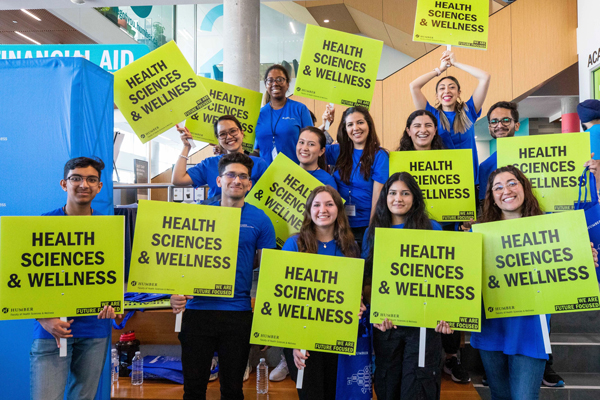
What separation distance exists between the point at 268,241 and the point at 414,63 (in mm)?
5761

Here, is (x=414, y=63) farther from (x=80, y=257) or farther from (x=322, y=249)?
(x=80, y=257)

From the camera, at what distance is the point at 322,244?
7.68 ft

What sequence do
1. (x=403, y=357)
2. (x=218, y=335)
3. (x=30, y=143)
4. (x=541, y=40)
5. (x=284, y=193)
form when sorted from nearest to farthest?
(x=403, y=357)
(x=218, y=335)
(x=30, y=143)
(x=284, y=193)
(x=541, y=40)

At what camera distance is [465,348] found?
10.6 feet

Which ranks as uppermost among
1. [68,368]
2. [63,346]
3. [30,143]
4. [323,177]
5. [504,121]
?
[504,121]

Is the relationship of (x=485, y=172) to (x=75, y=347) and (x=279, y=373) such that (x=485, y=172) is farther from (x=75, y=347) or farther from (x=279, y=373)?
(x=75, y=347)

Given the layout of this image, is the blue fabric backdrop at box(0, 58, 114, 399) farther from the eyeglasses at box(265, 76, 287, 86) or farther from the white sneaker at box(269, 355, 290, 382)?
the eyeglasses at box(265, 76, 287, 86)

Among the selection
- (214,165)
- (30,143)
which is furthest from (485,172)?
(30,143)

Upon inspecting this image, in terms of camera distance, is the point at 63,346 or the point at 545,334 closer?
the point at 545,334

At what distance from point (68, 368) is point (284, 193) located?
1512mm

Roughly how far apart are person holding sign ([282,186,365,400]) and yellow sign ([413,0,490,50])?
1.61 metres

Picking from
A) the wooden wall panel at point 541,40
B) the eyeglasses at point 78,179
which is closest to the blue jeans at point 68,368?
the eyeglasses at point 78,179

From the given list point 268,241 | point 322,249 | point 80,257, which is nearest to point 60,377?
point 80,257

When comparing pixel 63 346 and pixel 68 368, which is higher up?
pixel 63 346
